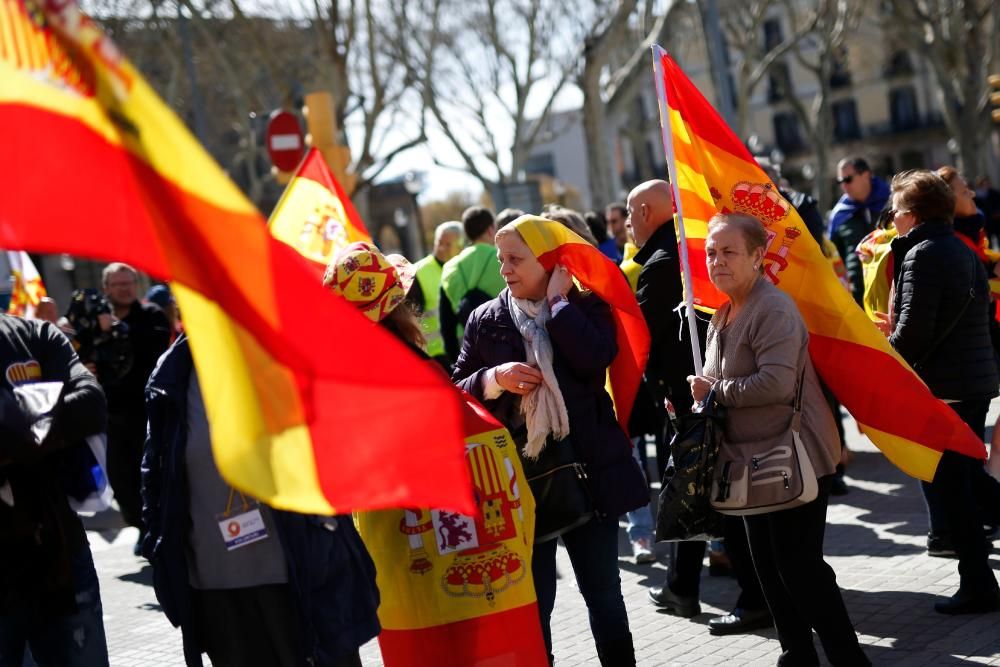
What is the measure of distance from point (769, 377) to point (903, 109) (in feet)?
249

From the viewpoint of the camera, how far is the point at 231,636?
13.3 feet

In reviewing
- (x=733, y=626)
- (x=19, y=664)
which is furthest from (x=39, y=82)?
(x=733, y=626)

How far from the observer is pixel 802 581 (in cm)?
488

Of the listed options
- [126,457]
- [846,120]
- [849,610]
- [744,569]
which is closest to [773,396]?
[744,569]

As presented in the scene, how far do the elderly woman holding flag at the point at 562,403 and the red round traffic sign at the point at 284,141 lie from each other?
753 centimetres

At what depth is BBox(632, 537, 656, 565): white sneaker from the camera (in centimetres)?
755

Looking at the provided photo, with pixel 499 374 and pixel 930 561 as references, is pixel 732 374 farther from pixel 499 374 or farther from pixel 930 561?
pixel 930 561

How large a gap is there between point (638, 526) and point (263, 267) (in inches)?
203

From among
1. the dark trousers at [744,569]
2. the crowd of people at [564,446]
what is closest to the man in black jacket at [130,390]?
the crowd of people at [564,446]

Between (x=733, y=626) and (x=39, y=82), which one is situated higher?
(x=39, y=82)

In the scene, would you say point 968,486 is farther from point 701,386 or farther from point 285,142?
point 285,142

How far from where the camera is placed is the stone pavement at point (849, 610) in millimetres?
5500

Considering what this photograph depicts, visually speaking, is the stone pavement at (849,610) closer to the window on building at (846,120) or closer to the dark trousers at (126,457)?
the dark trousers at (126,457)

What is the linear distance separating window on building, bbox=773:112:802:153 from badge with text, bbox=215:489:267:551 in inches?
3049
